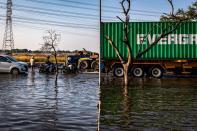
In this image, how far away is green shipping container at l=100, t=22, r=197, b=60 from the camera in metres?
28.4

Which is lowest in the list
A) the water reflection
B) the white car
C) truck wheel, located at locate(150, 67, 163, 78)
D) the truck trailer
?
the water reflection

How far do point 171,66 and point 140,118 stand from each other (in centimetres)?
1957

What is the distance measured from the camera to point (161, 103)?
12992 millimetres

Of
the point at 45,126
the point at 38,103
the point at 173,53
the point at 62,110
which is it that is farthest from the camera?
the point at 173,53

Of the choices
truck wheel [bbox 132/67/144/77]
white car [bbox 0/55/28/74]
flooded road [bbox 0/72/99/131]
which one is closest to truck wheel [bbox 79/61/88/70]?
Answer: white car [bbox 0/55/28/74]

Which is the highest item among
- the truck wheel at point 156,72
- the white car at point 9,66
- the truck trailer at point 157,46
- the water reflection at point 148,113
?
the truck trailer at point 157,46

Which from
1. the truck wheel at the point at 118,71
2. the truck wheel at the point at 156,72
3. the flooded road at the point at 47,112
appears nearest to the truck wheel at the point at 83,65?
Result: the truck wheel at the point at 118,71

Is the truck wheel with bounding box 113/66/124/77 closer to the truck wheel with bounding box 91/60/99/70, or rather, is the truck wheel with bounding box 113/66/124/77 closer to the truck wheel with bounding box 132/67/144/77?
the truck wheel with bounding box 132/67/144/77

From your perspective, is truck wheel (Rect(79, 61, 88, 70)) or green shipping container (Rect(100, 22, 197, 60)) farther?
truck wheel (Rect(79, 61, 88, 70))

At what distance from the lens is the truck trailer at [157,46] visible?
93.1 feet

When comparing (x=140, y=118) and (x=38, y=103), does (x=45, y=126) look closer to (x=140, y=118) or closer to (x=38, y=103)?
(x=140, y=118)

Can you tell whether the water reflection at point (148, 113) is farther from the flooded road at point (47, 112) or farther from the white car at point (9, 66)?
the white car at point (9, 66)

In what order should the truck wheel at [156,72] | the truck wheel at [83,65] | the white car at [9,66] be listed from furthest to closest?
the truck wheel at [83,65] → the white car at [9,66] → the truck wheel at [156,72]

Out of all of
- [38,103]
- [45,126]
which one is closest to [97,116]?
[45,126]
